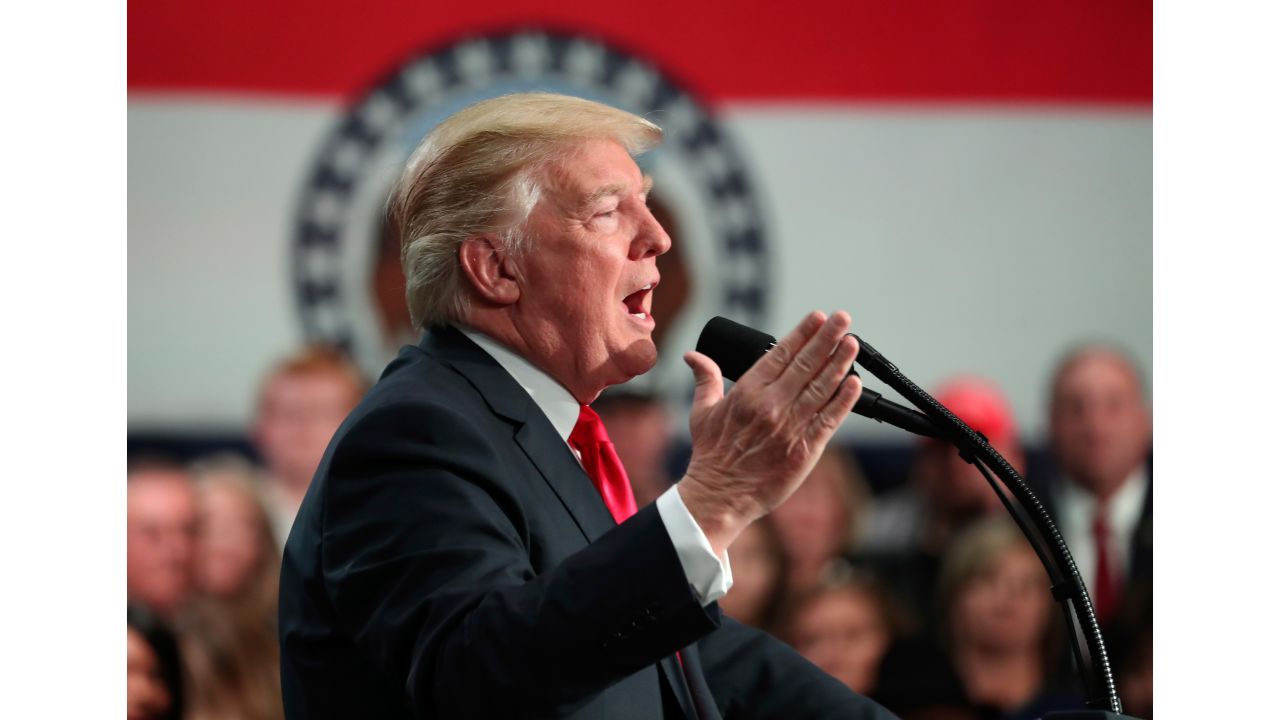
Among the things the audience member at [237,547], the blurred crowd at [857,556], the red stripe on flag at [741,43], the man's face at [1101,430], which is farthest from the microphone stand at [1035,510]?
the red stripe on flag at [741,43]

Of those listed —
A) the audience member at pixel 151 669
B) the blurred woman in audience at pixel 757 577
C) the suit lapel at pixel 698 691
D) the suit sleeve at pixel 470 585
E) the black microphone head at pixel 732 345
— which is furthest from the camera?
the blurred woman in audience at pixel 757 577

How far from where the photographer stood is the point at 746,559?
14.4 ft

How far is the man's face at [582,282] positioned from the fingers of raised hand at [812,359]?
477 mm

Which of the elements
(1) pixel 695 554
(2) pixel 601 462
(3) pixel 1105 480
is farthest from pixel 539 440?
(3) pixel 1105 480

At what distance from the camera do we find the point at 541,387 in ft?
5.72

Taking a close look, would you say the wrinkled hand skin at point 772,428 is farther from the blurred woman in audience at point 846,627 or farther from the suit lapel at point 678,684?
the blurred woman in audience at point 846,627

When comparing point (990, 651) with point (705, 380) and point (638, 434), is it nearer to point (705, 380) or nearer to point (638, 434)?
point (638, 434)

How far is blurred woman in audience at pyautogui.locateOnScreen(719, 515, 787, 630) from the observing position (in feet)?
14.3

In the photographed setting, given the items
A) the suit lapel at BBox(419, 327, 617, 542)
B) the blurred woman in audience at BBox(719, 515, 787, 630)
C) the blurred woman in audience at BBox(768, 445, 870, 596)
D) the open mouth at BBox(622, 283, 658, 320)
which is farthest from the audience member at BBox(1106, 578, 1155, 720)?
the suit lapel at BBox(419, 327, 617, 542)

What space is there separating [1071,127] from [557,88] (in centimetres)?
186

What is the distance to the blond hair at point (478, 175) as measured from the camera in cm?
177

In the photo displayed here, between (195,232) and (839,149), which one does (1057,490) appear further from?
(195,232)

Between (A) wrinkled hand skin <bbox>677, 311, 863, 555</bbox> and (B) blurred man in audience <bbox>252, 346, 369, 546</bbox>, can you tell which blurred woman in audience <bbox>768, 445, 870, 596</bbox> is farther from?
(A) wrinkled hand skin <bbox>677, 311, 863, 555</bbox>

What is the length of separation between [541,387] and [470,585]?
46 centimetres
